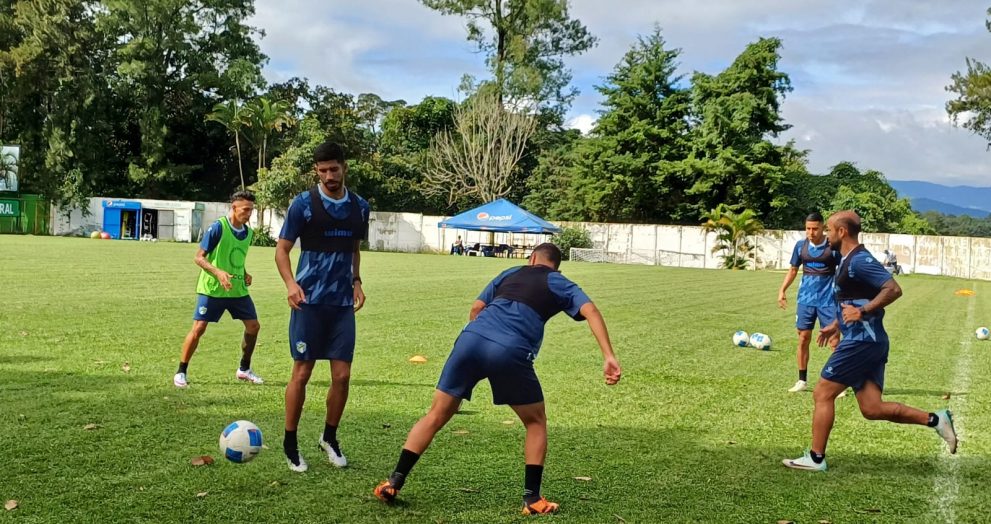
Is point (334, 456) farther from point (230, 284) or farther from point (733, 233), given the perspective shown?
point (733, 233)

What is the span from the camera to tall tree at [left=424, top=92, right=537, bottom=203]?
5659cm

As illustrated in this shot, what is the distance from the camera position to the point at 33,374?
7949mm

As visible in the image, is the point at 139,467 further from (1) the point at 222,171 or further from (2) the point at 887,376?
(1) the point at 222,171

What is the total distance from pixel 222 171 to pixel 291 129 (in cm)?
739

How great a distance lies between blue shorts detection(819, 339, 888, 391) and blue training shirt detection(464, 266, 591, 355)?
7.47 ft

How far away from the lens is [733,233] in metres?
46.5

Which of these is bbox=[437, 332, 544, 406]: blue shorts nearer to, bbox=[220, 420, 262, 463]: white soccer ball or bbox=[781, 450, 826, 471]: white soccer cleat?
bbox=[220, 420, 262, 463]: white soccer ball

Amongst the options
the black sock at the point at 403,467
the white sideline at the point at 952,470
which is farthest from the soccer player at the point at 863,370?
the black sock at the point at 403,467

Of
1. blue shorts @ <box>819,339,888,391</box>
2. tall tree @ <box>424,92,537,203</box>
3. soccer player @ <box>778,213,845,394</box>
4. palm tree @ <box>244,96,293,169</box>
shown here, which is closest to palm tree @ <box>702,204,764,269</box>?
tall tree @ <box>424,92,537,203</box>

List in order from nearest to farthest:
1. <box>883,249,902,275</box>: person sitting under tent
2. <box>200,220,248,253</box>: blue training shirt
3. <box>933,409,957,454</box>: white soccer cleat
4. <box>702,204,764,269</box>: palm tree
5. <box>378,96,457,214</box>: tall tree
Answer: <box>933,409,957,454</box>: white soccer cleat → <box>200,220,248,253</box>: blue training shirt → <box>883,249,902,275</box>: person sitting under tent → <box>702,204,764,269</box>: palm tree → <box>378,96,457,214</box>: tall tree

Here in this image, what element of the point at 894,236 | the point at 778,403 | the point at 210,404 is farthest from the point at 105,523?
the point at 894,236

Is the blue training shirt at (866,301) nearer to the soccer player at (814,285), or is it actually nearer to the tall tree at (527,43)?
the soccer player at (814,285)

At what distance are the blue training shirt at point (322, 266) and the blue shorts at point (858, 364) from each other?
331 centimetres

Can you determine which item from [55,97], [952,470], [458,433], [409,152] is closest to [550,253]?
[458,433]
